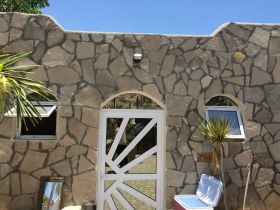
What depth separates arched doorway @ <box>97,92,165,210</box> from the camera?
10086mm

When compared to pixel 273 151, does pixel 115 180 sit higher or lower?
lower

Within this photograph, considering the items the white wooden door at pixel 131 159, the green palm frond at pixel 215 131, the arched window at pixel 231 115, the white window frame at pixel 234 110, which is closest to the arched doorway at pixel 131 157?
the white wooden door at pixel 131 159

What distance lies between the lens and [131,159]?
10359 millimetres

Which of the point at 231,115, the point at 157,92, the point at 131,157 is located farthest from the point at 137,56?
the point at 231,115

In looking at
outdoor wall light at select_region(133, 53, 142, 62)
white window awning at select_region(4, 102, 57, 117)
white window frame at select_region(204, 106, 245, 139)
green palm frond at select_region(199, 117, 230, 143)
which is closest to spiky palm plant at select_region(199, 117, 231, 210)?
green palm frond at select_region(199, 117, 230, 143)

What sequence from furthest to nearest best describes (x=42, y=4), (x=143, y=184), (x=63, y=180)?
(x=42, y=4) → (x=143, y=184) → (x=63, y=180)

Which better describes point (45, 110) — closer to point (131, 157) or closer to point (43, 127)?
point (43, 127)

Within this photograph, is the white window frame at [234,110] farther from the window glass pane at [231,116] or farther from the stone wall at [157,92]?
the stone wall at [157,92]

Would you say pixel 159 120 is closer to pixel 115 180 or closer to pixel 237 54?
pixel 115 180

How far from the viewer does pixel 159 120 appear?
10.4m

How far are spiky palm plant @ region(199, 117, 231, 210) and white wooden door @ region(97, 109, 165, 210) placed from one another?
127 centimetres

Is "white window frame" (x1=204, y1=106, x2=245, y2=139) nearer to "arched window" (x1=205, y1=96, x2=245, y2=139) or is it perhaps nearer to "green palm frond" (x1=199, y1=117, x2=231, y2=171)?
"arched window" (x1=205, y1=96, x2=245, y2=139)

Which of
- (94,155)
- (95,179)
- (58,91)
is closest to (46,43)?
(58,91)

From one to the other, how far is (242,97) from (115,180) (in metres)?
4.43
